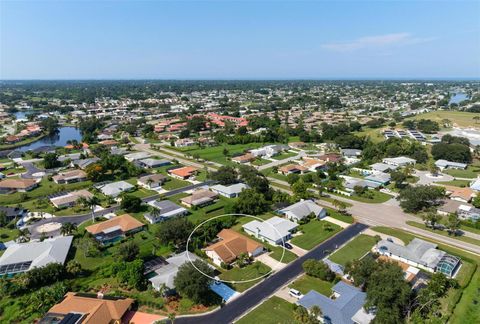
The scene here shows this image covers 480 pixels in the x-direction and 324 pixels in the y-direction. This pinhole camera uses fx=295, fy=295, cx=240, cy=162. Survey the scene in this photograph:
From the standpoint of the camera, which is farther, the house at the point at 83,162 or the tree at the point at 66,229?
the house at the point at 83,162

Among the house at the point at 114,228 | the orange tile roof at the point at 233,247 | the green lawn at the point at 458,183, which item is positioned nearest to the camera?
the orange tile roof at the point at 233,247

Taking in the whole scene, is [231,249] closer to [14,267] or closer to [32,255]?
[32,255]

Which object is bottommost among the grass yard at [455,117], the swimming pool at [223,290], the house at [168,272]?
the swimming pool at [223,290]

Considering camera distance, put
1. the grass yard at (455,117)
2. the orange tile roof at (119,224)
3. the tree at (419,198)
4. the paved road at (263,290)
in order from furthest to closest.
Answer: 1. the grass yard at (455,117)
2. the tree at (419,198)
3. the orange tile roof at (119,224)
4. the paved road at (263,290)

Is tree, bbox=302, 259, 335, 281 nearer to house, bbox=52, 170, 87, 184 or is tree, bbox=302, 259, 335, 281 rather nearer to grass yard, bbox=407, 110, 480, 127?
house, bbox=52, 170, 87, 184

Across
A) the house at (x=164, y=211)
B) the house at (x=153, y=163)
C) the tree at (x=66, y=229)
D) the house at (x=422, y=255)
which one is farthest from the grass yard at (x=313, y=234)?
the house at (x=153, y=163)

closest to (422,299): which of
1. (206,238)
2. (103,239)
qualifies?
(206,238)

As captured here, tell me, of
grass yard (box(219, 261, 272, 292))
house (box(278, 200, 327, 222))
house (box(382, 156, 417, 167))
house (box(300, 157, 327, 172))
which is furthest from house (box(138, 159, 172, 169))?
house (box(382, 156, 417, 167))

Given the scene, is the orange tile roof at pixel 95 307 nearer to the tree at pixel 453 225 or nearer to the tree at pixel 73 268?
the tree at pixel 73 268
